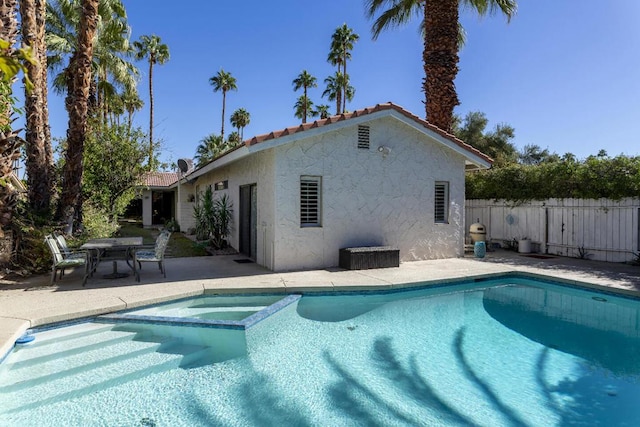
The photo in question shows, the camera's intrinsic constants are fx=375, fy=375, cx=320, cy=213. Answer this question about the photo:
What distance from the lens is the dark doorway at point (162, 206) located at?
3644 centimetres

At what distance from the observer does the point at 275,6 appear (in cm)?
1941

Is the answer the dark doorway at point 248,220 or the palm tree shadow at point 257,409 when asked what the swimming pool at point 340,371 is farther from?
the dark doorway at point 248,220

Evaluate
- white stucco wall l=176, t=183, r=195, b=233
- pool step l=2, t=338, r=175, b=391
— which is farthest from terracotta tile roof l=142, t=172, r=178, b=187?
pool step l=2, t=338, r=175, b=391

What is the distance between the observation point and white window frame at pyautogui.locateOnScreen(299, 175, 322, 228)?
39.8 ft

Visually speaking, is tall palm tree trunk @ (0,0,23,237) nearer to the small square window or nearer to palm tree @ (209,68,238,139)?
the small square window

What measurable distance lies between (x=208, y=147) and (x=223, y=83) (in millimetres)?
12256

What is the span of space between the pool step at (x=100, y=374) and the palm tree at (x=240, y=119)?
175ft

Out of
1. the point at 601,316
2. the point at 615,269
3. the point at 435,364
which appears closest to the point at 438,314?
the point at 435,364

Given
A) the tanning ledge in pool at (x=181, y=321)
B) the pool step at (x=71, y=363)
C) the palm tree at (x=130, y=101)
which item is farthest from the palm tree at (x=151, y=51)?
the pool step at (x=71, y=363)

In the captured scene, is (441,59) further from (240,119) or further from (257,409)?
(240,119)

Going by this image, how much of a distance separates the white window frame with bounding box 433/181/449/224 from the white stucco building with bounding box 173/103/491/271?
0.04m

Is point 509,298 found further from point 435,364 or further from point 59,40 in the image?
point 59,40

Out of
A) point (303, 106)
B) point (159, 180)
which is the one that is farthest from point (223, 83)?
point (159, 180)

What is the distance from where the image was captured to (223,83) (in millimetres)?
57031
